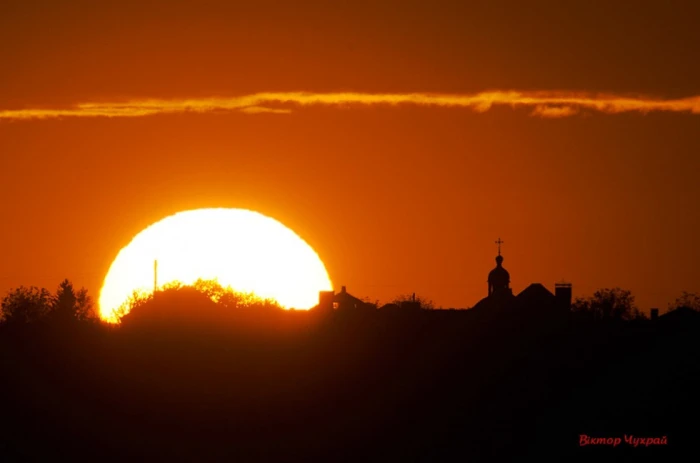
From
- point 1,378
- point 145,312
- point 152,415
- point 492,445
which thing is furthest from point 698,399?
point 145,312

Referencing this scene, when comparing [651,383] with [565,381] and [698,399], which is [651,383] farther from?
[565,381]

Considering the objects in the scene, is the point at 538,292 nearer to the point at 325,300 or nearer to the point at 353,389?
the point at 325,300

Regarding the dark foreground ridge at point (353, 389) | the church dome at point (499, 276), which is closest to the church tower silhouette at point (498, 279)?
the church dome at point (499, 276)

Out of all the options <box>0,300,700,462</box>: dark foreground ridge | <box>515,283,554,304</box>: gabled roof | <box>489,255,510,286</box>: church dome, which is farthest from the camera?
<box>489,255,510,286</box>: church dome

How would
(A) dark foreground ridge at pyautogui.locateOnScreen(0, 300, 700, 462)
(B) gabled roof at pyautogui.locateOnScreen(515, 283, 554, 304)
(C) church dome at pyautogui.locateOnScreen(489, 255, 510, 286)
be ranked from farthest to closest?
(C) church dome at pyautogui.locateOnScreen(489, 255, 510, 286) < (B) gabled roof at pyautogui.locateOnScreen(515, 283, 554, 304) < (A) dark foreground ridge at pyautogui.locateOnScreen(0, 300, 700, 462)

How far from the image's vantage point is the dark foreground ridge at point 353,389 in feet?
154

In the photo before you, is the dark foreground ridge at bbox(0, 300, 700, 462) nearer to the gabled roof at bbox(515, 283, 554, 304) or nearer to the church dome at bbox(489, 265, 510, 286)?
the gabled roof at bbox(515, 283, 554, 304)

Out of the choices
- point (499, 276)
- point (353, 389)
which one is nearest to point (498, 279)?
point (499, 276)

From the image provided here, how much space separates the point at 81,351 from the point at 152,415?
9.42m

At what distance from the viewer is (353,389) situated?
214 feet

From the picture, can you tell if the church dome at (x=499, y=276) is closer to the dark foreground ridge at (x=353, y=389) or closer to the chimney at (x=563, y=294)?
the chimney at (x=563, y=294)

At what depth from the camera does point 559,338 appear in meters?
56.8

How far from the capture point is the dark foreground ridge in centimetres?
4706

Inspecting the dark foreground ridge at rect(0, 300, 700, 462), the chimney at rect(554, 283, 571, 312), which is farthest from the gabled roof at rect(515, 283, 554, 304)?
the dark foreground ridge at rect(0, 300, 700, 462)
